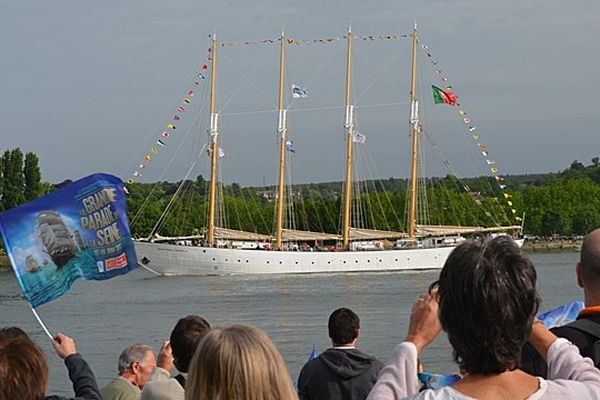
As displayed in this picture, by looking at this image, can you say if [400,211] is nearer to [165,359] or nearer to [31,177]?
[31,177]

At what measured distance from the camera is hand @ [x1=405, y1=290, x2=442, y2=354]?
3602 mm

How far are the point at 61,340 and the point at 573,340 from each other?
1963 millimetres

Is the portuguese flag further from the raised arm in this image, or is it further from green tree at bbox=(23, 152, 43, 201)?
the raised arm

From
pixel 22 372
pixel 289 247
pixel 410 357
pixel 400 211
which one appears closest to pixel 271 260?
pixel 289 247

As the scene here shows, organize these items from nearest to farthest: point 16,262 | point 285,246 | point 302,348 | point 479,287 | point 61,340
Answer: point 479,287 < point 61,340 < point 16,262 < point 302,348 < point 285,246

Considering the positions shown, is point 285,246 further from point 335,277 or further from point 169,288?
point 169,288

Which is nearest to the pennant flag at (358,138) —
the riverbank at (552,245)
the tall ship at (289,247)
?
the tall ship at (289,247)

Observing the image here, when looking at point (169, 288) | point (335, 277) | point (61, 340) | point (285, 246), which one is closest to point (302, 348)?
point (61, 340)

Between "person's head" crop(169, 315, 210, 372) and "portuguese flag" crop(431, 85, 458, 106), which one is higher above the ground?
"portuguese flag" crop(431, 85, 458, 106)

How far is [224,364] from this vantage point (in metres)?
3.28

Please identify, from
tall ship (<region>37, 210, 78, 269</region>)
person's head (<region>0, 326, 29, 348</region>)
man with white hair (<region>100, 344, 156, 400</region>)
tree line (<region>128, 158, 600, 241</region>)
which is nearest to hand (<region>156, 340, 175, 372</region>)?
man with white hair (<region>100, 344, 156, 400</region>)

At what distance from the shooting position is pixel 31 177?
93.2 metres

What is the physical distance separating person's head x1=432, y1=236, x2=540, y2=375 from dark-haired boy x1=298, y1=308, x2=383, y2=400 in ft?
10.5

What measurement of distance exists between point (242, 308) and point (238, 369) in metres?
42.1
